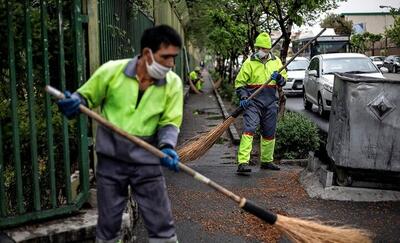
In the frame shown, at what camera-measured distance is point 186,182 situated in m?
6.73

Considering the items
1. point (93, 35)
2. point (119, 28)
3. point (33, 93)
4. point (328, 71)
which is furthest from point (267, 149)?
point (328, 71)

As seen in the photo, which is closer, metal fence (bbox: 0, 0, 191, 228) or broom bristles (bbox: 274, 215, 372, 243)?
metal fence (bbox: 0, 0, 191, 228)

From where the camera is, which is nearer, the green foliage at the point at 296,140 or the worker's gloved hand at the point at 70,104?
the worker's gloved hand at the point at 70,104

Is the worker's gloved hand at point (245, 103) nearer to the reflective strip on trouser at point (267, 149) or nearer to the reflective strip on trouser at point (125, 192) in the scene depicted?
the reflective strip on trouser at point (267, 149)

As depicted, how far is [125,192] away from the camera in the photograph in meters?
3.53

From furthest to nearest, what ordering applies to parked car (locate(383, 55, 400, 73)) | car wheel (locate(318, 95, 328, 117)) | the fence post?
parked car (locate(383, 55, 400, 73)), car wheel (locate(318, 95, 328, 117)), the fence post

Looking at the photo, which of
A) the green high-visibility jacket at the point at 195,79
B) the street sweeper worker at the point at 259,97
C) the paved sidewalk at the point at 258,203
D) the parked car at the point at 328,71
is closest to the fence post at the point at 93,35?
the paved sidewalk at the point at 258,203

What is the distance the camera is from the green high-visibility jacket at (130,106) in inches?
129

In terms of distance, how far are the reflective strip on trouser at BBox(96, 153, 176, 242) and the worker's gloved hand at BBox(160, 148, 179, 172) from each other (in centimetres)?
15

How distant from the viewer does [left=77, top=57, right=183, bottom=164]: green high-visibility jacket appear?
3.27 m

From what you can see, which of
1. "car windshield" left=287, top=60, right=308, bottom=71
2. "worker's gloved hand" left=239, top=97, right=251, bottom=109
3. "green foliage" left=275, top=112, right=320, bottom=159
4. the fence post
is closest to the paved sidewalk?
"green foliage" left=275, top=112, right=320, bottom=159

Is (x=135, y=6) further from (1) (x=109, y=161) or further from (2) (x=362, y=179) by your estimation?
(1) (x=109, y=161)

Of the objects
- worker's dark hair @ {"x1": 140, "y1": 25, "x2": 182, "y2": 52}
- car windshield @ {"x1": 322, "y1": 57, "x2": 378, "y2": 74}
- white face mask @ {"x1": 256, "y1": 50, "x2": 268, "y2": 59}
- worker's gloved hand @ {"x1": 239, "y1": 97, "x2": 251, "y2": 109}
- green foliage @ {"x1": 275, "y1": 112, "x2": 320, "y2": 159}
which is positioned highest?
worker's dark hair @ {"x1": 140, "y1": 25, "x2": 182, "y2": 52}

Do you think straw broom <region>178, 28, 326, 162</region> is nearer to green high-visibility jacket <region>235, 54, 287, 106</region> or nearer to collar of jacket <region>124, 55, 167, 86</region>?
green high-visibility jacket <region>235, 54, 287, 106</region>
